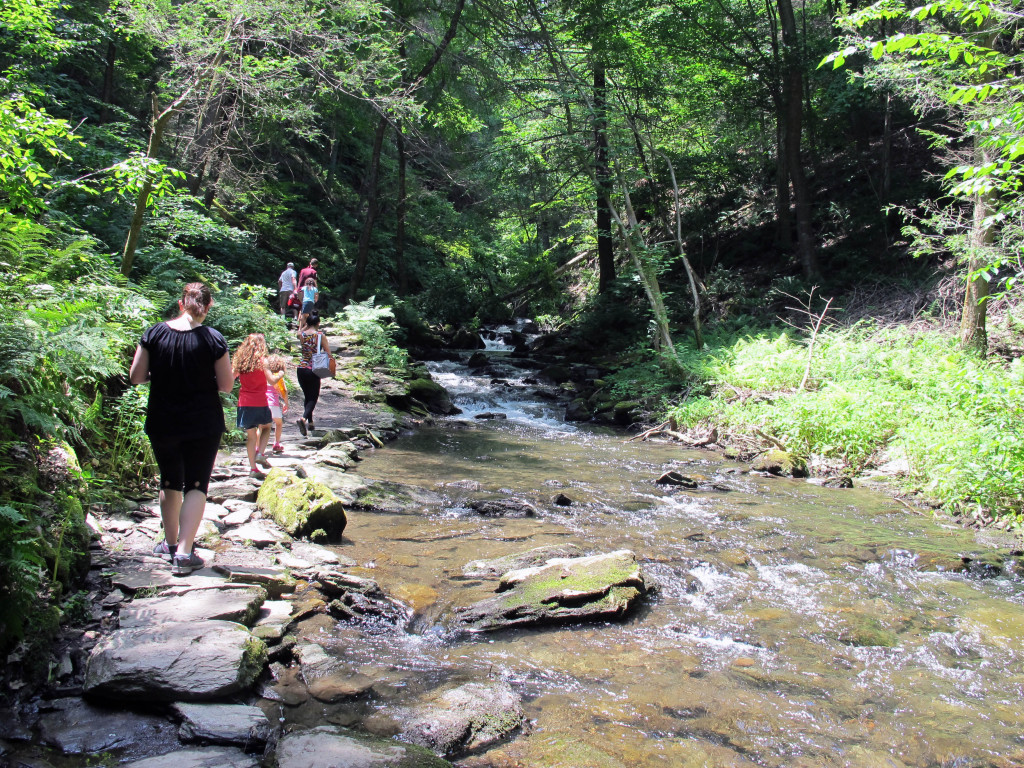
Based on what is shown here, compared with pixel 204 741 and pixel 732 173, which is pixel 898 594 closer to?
pixel 204 741

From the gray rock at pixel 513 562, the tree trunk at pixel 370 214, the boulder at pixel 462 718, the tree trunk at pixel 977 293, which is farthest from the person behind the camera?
the tree trunk at pixel 370 214

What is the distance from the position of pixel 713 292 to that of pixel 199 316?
18.2 metres

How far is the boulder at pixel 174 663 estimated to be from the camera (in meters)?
3.12

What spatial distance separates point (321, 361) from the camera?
9.46 meters

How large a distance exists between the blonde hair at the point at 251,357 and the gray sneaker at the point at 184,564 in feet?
9.98

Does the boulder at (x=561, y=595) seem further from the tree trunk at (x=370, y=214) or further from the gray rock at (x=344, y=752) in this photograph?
the tree trunk at (x=370, y=214)

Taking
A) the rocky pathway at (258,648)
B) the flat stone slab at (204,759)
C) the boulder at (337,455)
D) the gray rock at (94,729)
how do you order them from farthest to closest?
the boulder at (337,455) → the rocky pathway at (258,648) → the gray rock at (94,729) → the flat stone slab at (204,759)

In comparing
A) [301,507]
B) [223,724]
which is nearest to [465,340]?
[301,507]

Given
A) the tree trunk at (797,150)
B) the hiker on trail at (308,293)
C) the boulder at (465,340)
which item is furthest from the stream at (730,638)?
the boulder at (465,340)

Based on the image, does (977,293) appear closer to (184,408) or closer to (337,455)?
(337,455)

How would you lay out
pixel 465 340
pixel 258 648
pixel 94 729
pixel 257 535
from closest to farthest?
pixel 94 729 → pixel 258 648 → pixel 257 535 → pixel 465 340

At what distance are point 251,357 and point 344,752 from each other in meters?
5.20

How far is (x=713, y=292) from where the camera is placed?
66.6 ft

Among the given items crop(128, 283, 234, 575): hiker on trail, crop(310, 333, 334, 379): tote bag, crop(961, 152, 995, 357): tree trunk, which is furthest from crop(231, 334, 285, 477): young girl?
crop(961, 152, 995, 357): tree trunk
